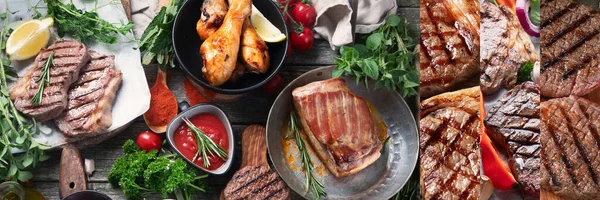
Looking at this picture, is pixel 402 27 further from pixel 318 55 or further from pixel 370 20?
pixel 318 55

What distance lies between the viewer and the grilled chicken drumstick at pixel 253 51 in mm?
1438

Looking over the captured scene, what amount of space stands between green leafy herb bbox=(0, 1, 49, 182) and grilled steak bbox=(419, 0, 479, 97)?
1.06 metres

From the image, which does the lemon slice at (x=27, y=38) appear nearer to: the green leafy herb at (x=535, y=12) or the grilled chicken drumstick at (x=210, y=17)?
the grilled chicken drumstick at (x=210, y=17)

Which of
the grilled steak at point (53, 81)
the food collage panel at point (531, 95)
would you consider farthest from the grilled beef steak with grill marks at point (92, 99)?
the food collage panel at point (531, 95)

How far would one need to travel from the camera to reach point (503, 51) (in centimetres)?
65

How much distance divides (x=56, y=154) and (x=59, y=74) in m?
0.25

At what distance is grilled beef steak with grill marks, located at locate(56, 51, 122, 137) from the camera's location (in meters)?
1.48

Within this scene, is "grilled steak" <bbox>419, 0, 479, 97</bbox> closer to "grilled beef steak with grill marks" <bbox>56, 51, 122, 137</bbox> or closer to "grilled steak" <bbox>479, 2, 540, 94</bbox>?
"grilled steak" <bbox>479, 2, 540, 94</bbox>

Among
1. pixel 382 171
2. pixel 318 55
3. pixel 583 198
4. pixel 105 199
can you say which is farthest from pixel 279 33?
pixel 583 198

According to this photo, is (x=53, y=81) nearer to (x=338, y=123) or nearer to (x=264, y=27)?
(x=264, y=27)

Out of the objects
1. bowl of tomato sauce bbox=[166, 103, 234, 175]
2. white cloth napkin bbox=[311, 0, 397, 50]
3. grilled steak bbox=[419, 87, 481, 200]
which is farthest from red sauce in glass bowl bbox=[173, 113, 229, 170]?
grilled steak bbox=[419, 87, 481, 200]

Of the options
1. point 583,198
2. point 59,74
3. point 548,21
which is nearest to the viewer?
point 548,21

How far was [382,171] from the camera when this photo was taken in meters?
1.57

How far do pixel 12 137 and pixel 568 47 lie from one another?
4.37 feet
